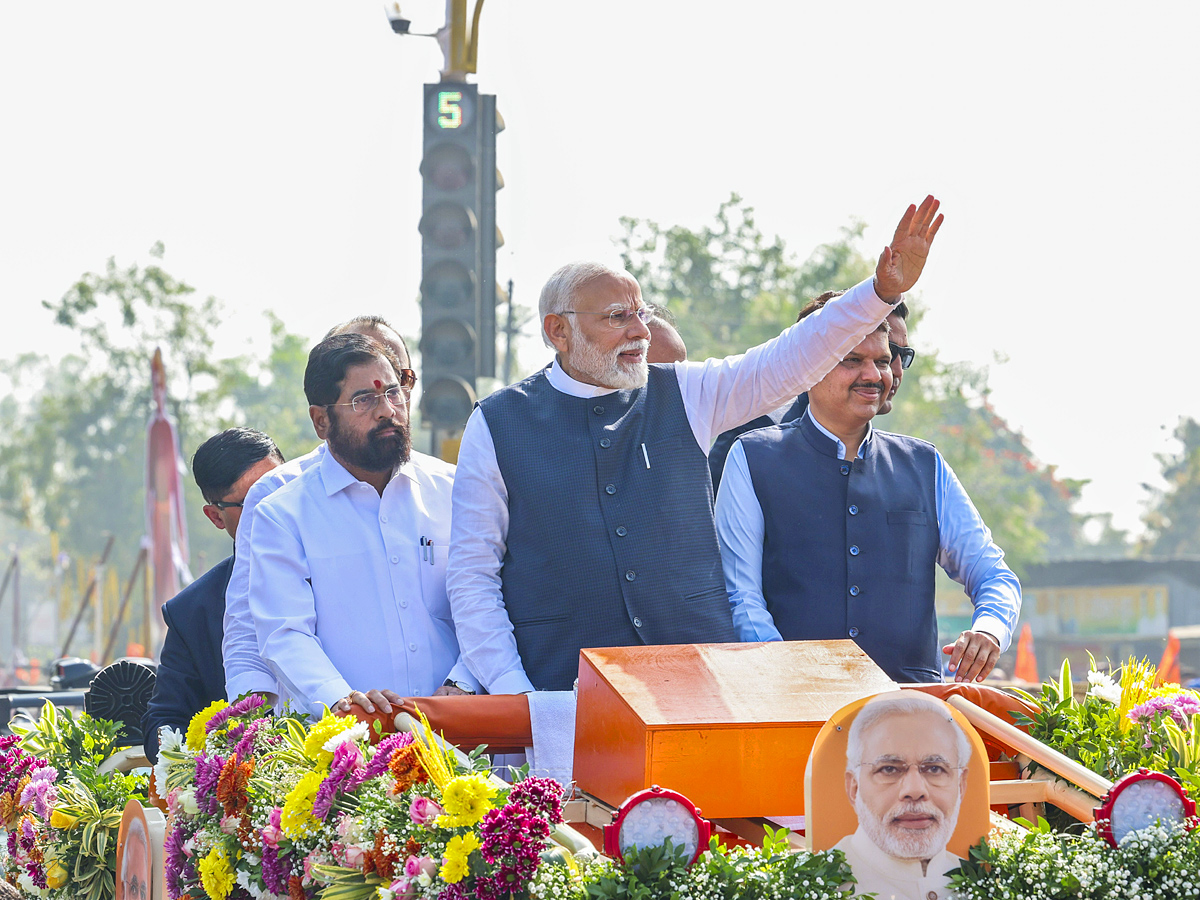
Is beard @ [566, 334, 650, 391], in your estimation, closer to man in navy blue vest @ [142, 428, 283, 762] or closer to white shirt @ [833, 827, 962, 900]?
man in navy blue vest @ [142, 428, 283, 762]

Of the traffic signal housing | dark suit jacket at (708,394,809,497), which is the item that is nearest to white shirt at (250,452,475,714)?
dark suit jacket at (708,394,809,497)

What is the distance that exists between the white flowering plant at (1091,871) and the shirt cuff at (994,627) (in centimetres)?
130

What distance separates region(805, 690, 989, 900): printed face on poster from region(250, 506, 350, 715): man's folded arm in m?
1.59

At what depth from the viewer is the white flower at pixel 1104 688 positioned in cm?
336

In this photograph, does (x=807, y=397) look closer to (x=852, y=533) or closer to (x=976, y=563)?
(x=852, y=533)

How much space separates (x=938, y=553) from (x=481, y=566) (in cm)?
144

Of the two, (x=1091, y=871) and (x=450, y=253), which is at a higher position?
(x=450, y=253)

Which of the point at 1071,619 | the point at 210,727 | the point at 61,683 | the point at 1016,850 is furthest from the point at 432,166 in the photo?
the point at 1071,619

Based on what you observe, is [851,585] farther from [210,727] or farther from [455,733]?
[210,727]

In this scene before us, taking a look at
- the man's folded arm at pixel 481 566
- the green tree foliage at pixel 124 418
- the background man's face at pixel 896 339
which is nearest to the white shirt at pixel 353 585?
the man's folded arm at pixel 481 566

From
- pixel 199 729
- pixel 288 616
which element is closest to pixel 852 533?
pixel 288 616

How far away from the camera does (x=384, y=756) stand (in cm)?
295

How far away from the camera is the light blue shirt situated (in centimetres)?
410

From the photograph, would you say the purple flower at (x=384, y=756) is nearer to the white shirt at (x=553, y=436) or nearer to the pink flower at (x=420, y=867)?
the pink flower at (x=420, y=867)
